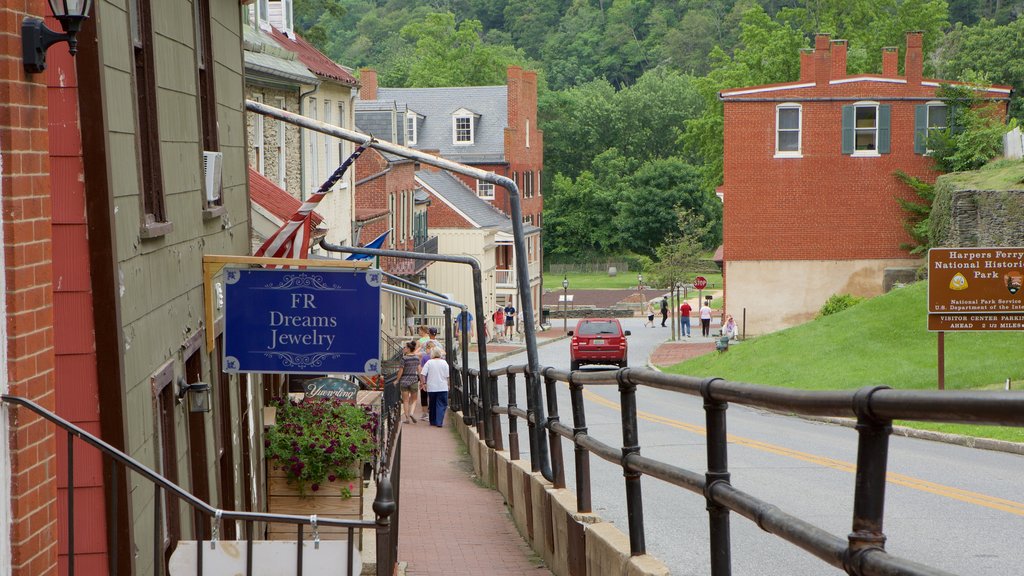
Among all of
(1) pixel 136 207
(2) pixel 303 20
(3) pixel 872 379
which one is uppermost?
(2) pixel 303 20

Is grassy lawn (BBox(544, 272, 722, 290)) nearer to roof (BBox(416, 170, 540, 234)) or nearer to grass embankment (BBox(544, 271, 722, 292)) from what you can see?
grass embankment (BBox(544, 271, 722, 292))

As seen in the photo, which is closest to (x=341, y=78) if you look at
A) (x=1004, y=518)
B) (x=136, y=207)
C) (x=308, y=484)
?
(x=308, y=484)

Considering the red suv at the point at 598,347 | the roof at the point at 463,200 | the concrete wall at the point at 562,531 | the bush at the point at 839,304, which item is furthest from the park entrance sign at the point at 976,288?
→ the roof at the point at 463,200

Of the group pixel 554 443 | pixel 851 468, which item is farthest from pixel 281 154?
pixel 851 468

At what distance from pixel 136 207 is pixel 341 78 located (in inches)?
905

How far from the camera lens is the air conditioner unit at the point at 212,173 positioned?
8945 millimetres

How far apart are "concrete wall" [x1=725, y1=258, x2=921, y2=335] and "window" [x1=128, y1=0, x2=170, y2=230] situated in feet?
133

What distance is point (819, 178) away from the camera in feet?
150

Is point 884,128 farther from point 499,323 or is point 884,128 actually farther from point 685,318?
point 499,323

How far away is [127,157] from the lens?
6.17 meters

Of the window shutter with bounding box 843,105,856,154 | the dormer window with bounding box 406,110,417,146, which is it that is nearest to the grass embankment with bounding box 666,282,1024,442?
the window shutter with bounding box 843,105,856,154

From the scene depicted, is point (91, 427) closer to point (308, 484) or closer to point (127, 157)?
point (127, 157)

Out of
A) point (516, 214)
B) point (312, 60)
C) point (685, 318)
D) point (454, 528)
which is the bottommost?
point (685, 318)

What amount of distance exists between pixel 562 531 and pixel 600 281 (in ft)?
271
